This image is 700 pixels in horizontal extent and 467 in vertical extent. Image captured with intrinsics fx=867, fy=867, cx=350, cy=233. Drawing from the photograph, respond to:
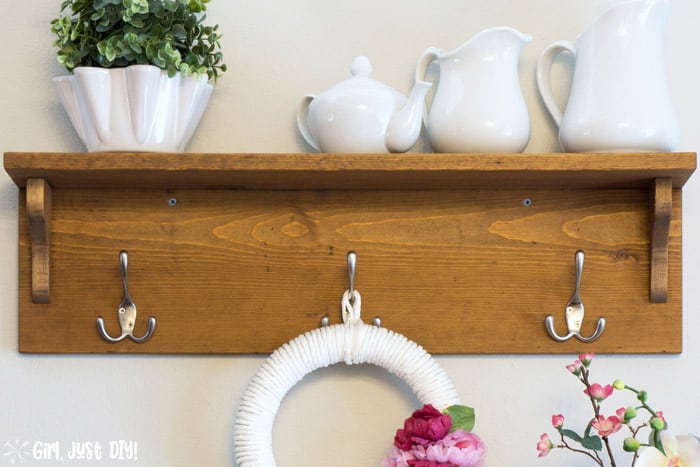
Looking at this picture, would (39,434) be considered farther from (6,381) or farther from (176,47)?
(176,47)

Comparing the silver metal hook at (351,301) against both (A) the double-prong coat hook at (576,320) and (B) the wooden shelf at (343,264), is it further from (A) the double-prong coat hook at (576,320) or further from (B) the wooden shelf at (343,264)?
(A) the double-prong coat hook at (576,320)

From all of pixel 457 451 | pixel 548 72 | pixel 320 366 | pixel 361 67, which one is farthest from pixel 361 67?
pixel 457 451

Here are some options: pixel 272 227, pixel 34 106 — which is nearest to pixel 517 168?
pixel 272 227

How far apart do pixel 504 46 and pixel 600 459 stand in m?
0.57

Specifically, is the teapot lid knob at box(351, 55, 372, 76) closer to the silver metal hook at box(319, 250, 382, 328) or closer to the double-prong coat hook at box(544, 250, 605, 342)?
the silver metal hook at box(319, 250, 382, 328)

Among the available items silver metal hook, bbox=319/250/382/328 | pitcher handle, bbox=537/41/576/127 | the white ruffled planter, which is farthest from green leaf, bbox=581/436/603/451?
the white ruffled planter

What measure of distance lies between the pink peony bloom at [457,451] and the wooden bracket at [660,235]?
34 centimetres

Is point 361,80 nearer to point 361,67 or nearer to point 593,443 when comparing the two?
point 361,67

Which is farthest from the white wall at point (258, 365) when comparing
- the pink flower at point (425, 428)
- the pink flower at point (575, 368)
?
the pink flower at point (425, 428)

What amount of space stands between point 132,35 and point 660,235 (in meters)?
0.74

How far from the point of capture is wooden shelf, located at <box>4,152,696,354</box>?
1.22m

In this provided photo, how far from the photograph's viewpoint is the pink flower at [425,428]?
1077 mm

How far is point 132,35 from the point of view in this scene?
1.10 meters

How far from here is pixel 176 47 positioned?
115 cm
